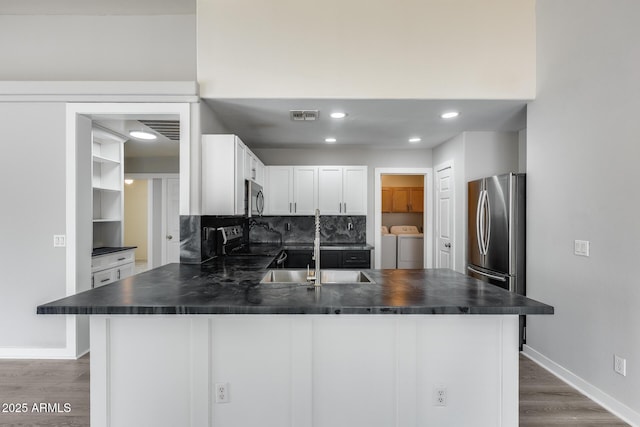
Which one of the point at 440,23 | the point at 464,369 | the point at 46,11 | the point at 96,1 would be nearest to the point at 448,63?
the point at 440,23

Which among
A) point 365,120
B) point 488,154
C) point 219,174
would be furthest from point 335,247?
point 488,154

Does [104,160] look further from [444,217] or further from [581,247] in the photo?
[581,247]

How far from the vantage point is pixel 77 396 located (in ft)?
7.95

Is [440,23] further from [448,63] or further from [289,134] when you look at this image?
[289,134]

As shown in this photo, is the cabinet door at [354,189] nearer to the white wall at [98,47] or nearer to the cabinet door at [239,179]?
the cabinet door at [239,179]

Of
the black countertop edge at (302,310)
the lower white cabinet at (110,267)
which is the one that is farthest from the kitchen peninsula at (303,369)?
the lower white cabinet at (110,267)

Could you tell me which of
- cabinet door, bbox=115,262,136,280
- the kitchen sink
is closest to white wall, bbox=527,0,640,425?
the kitchen sink

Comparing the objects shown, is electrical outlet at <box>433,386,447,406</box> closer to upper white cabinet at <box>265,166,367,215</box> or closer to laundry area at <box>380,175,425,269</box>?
upper white cabinet at <box>265,166,367,215</box>

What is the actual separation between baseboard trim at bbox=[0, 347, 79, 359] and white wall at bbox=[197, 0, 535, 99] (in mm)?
2661

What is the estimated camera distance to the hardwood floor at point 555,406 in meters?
2.15

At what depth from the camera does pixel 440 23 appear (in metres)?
2.93

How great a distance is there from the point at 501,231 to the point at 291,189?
2.91 m

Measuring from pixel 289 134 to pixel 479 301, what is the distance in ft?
10.8

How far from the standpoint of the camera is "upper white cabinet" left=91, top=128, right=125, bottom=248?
424cm
